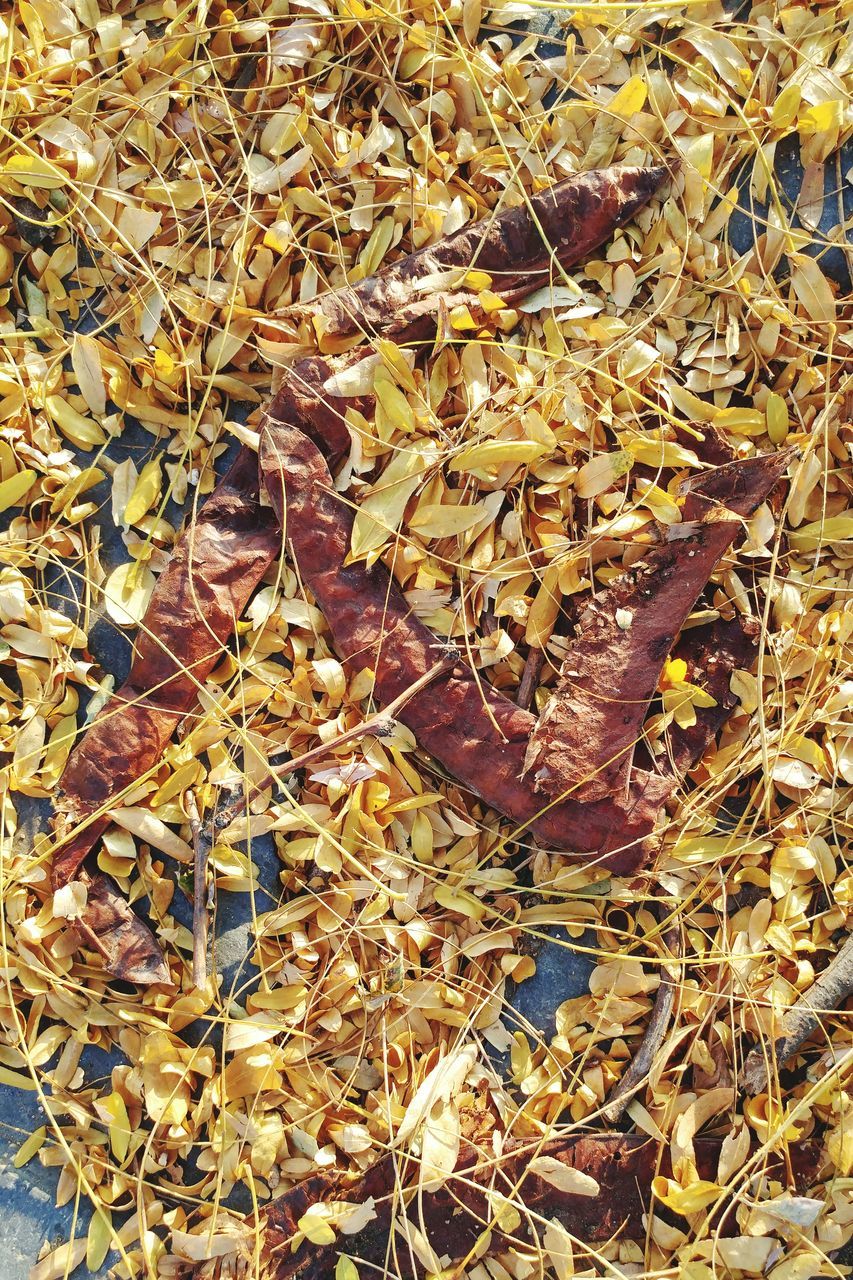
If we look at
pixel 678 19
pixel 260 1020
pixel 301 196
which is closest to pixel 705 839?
pixel 260 1020

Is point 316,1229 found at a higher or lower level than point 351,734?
lower

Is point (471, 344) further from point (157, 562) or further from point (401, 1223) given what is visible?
point (401, 1223)

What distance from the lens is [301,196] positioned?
1420 mm

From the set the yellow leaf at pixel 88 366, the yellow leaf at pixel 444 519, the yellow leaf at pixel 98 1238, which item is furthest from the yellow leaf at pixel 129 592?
the yellow leaf at pixel 98 1238

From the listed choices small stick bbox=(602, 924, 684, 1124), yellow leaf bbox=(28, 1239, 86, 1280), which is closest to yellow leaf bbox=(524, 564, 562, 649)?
small stick bbox=(602, 924, 684, 1124)

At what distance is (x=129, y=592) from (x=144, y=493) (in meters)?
0.17

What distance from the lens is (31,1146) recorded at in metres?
1.38

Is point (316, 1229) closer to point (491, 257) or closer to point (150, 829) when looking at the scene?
point (150, 829)

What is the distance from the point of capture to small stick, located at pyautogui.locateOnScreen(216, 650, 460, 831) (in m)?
1.32

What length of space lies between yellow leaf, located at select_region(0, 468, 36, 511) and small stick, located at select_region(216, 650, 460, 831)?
0.62m

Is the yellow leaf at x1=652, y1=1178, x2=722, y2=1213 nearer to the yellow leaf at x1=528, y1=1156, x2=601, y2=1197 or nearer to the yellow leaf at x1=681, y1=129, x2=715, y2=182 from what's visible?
the yellow leaf at x1=528, y1=1156, x2=601, y2=1197

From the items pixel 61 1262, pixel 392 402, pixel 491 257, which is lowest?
pixel 61 1262

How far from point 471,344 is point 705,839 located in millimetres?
884

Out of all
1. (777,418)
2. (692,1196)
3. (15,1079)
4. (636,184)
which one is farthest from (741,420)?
(15,1079)
